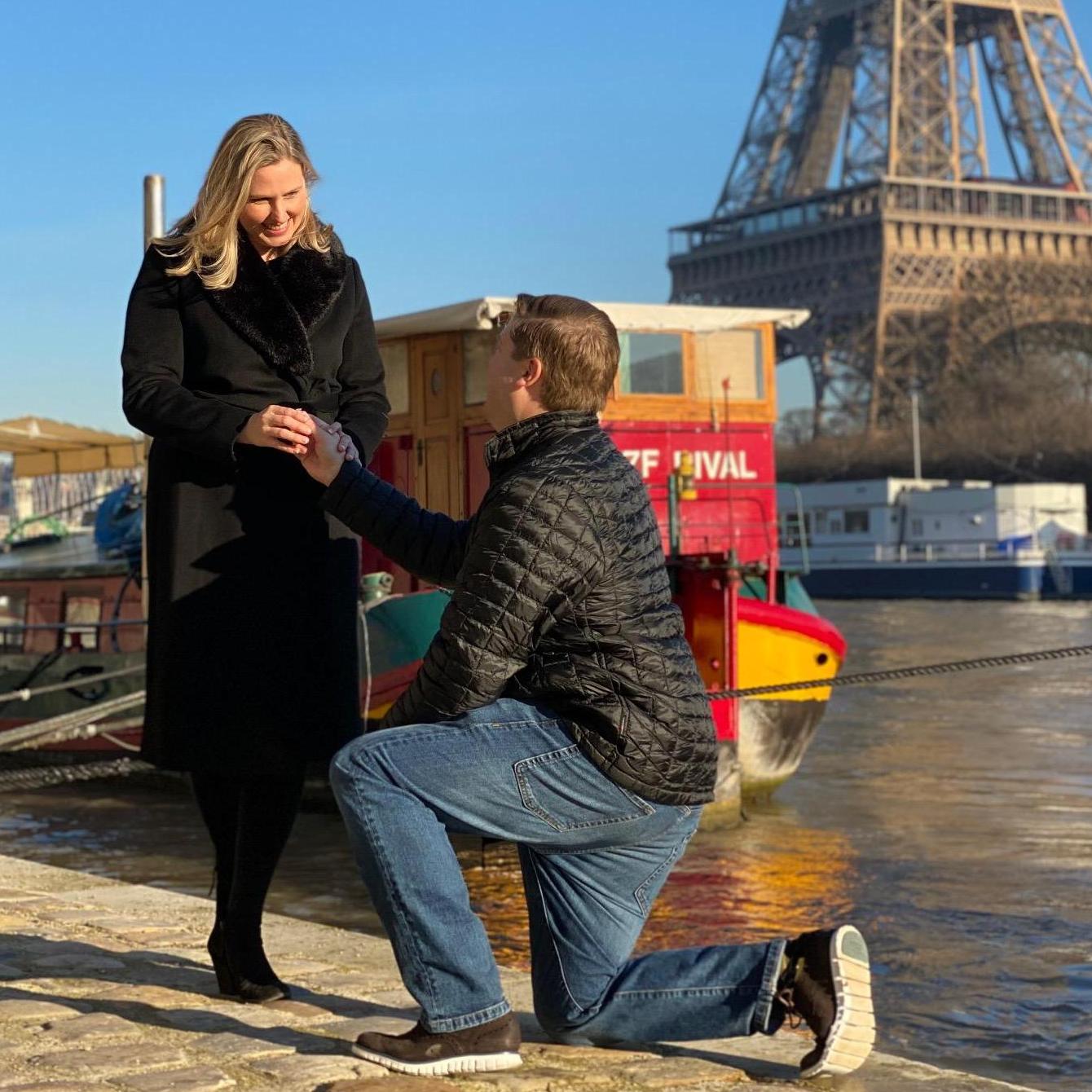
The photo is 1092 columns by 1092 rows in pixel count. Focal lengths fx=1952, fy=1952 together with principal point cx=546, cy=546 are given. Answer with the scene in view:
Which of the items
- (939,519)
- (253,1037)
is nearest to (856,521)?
(939,519)

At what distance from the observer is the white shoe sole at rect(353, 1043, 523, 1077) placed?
3.25 m

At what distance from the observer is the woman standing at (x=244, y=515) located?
3.66m

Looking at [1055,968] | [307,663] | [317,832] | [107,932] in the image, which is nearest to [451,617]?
[307,663]

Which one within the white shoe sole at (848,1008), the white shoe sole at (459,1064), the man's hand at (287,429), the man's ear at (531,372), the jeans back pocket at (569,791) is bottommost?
the white shoe sole at (459,1064)

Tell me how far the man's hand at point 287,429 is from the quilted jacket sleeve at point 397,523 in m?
0.09

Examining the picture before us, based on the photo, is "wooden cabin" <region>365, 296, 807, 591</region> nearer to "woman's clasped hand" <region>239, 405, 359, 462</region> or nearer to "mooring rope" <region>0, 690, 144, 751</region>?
"mooring rope" <region>0, 690, 144, 751</region>

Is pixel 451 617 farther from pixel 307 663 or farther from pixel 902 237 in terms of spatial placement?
pixel 902 237

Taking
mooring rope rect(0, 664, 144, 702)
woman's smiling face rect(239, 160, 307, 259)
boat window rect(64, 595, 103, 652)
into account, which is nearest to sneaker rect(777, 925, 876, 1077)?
woman's smiling face rect(239, 160, 307, 259)

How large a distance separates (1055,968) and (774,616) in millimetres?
5336

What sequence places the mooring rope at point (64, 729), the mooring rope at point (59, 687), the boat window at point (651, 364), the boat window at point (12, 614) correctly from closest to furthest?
1. the mooring rope at point (64, 729)
2. the mooring rope at point (59, 687)
3. the boat window at point (651, 364)
4. the boat window at point (12, 614)

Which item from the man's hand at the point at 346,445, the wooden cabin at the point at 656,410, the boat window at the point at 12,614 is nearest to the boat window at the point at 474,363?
the wooden cabin at the point at 656,410

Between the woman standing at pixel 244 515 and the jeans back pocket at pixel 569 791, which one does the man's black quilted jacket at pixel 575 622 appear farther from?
the woman standing at pixel 244 515

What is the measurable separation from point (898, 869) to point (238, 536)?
6705 millimetres

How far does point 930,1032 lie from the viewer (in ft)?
19.8
